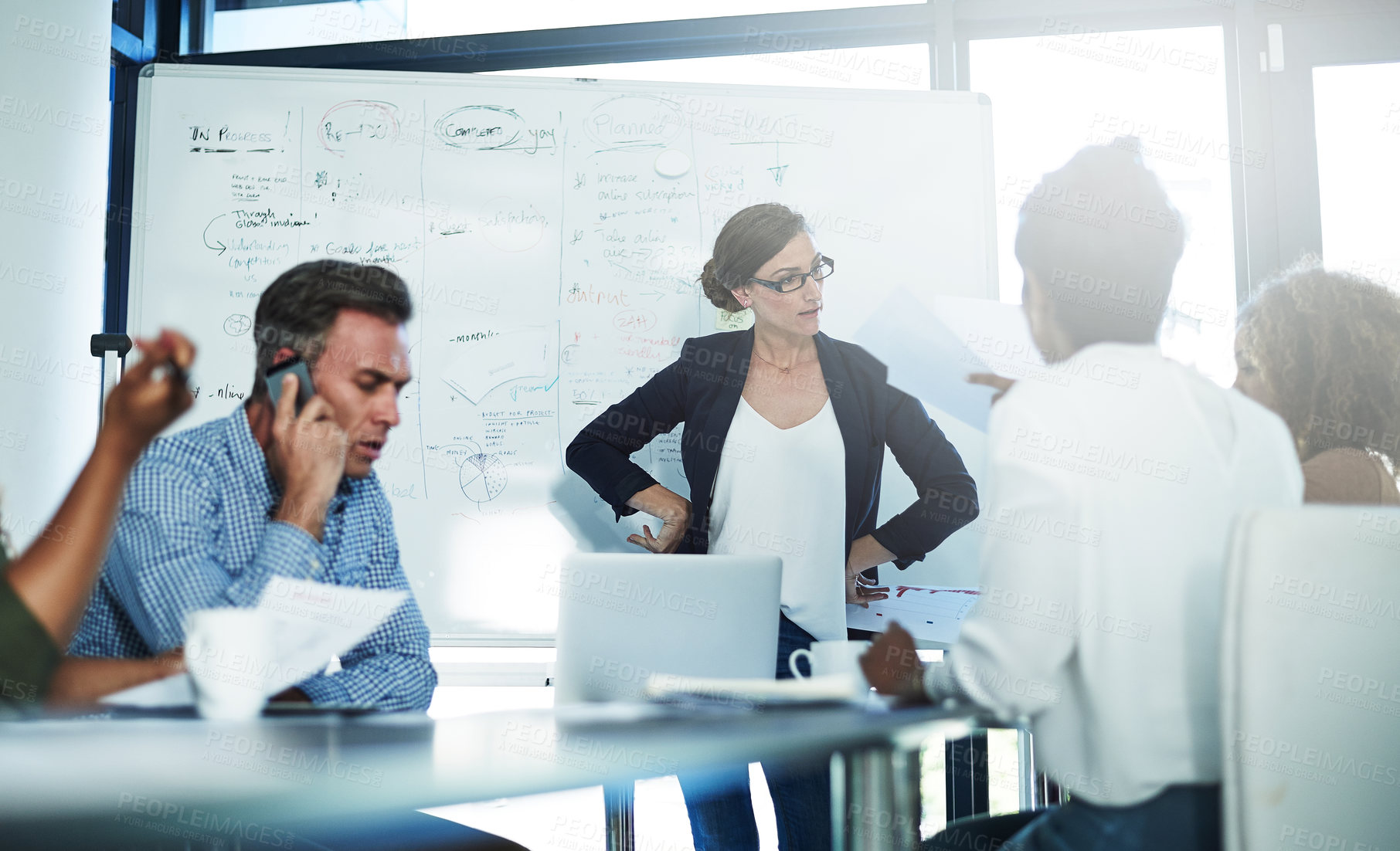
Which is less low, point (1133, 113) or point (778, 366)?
point (1133, 113)

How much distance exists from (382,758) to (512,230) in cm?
199

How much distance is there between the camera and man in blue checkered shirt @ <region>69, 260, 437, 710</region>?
1.10 meters

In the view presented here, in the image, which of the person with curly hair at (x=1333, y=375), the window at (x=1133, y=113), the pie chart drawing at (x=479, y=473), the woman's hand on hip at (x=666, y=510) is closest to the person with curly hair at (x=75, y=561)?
the woman's hand on hip at (x=666, y=510)

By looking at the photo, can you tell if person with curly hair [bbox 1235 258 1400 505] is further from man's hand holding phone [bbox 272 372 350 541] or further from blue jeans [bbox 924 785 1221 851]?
man's hand holding phone [bbox 272 372 350 541]

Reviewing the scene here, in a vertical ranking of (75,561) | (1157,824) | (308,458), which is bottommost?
(1157,824)

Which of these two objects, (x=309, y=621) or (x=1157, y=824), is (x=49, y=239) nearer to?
(x=309, y=621)

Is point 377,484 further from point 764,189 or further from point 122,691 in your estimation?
point 764,189

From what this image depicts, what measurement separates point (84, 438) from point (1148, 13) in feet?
11.0

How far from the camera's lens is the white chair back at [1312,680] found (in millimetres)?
812

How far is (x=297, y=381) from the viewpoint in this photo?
124 cm

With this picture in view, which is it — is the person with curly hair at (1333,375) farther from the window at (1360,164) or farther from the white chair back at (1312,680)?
the window at (1360,164)

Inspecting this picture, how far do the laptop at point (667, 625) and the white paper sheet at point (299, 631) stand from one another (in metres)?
0.50

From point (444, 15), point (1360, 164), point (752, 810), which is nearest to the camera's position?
point (752, 810)

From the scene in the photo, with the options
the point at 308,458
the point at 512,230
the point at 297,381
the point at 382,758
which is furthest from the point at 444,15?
the point at 382,758
